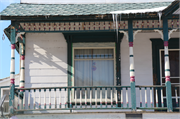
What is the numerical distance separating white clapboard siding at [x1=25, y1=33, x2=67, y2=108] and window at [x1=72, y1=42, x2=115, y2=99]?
51cm

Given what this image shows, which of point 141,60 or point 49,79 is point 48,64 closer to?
point 49,79

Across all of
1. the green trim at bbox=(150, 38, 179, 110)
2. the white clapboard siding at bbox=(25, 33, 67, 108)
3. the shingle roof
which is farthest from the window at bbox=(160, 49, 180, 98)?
the white clapboard siding at bbox=(25, 33, 67, 108)

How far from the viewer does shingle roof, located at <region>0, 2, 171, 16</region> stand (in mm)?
9188

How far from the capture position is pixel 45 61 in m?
10.5

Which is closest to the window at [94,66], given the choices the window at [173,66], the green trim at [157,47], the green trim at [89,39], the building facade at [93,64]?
the building facade at [93,64]

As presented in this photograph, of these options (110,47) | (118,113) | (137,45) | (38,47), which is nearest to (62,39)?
(38,47)

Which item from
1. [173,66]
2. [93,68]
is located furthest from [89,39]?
[173,66]

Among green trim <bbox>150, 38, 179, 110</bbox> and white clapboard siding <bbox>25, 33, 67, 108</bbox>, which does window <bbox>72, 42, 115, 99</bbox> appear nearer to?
white clapboard siding <bbox>25, 33, 67, 108</bbox>

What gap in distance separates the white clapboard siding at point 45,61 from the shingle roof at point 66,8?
1.14 meters

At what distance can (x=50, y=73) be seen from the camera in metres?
10.4

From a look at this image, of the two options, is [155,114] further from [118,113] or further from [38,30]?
[38,30]

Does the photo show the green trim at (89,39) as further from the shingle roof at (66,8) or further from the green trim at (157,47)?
the green trim at (157,47)

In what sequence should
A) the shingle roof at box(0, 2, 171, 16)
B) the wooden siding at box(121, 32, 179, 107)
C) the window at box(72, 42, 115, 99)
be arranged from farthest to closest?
the window at box(72, 42, 115, 99) → the wooden siding at box(121, 32, 179, 107) → the shingle roof at box(0, 2, 171, 16)

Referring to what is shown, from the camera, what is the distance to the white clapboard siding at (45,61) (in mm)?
10406
